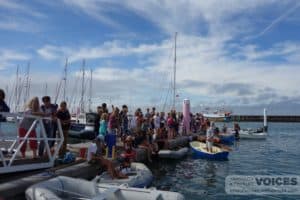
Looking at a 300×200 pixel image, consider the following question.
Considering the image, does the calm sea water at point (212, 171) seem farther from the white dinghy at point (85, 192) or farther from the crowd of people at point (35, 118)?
the white dinghy at point (85, 192)

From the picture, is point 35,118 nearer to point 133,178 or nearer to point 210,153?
point 133,178

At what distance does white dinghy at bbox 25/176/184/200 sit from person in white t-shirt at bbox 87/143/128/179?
97.7 inches

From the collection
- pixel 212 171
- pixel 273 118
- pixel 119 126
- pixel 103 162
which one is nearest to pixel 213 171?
pixel 212 171

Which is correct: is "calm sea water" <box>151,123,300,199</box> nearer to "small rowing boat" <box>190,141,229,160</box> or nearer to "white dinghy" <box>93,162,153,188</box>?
"small rowing boat" <box>190,141,229,160</box>

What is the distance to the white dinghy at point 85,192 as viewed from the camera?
8.12 meters

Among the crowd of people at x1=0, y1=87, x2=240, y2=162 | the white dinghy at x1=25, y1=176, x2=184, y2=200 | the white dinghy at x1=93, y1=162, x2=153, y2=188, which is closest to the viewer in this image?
the white dinghy at x1=25, y1=176, x2=184, y2=200

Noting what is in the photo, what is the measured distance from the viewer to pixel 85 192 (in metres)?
9.05

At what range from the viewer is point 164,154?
19.4m

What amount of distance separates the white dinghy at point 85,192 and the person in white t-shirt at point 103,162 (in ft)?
8.14

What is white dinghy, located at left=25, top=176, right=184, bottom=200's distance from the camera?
26.7ft

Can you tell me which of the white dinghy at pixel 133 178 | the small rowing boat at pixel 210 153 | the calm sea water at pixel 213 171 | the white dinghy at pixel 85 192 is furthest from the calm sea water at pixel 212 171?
the white dinghy at pixel 85 192

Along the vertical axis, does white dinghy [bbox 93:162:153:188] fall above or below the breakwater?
below

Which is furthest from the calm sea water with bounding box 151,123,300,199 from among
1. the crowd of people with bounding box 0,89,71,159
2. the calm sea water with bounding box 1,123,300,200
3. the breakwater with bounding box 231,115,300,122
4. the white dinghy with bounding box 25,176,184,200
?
the breakwater with bounding box 231,115,300,122

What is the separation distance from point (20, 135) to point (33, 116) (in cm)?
89
